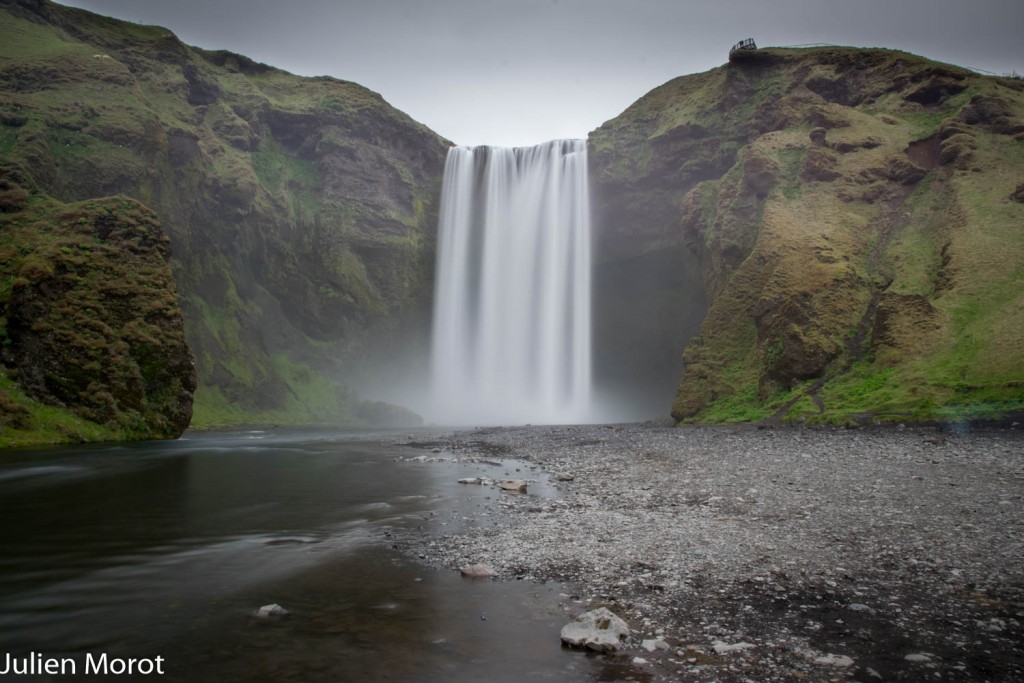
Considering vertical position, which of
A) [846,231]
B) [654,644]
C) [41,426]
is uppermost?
[846,231]

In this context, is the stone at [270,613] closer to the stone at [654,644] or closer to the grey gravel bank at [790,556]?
the grey gravel bank at [790,556]

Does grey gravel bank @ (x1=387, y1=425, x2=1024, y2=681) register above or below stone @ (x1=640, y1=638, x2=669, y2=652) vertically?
above

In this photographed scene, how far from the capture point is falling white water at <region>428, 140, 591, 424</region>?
65.6m

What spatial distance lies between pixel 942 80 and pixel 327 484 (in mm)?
56257

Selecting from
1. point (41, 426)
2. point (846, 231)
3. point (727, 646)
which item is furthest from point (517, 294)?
point (727, 646)

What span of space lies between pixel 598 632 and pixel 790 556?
3.97 meters

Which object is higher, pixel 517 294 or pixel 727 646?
pixel 517 294

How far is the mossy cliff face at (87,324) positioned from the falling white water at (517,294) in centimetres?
3857

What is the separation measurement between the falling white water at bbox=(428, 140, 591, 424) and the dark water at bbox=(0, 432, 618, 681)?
51.0 meters

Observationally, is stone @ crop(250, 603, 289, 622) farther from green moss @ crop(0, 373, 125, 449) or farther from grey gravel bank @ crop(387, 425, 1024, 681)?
green moss @ crop(0, 373, 125, 449)

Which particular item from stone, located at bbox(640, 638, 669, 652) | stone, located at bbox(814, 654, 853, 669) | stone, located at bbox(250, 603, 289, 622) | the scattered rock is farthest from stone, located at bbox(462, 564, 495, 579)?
the scattered rock

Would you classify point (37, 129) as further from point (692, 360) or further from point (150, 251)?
point (692, 360)

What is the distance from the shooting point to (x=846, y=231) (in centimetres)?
3934

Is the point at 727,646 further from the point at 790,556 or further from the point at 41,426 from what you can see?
the point at 41,426
